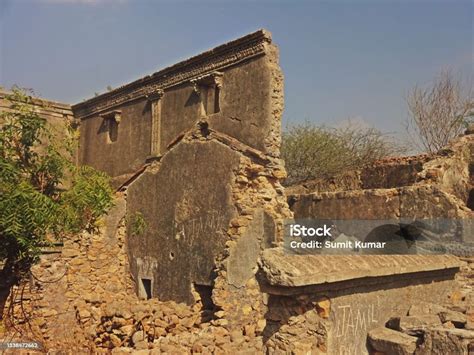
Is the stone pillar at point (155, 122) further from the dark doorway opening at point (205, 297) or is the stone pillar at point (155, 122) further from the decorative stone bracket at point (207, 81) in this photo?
the dark doorway opening at point (205, 297)

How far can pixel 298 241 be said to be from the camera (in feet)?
33.7

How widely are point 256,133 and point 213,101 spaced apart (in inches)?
77.5

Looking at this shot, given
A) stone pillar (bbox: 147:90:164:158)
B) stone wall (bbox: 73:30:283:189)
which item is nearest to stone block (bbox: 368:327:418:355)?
stone wall (bbox: 73:30:283:189)

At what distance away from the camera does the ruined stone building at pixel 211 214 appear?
23.2 feet

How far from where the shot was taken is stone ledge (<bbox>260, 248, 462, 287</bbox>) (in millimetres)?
4062

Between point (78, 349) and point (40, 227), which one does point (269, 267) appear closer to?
point (40, 227)

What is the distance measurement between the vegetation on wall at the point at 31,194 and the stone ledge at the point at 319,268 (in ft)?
9.92

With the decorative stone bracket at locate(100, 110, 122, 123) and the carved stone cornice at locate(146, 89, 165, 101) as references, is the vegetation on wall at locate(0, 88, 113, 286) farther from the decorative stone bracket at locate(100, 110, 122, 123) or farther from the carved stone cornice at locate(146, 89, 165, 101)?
the decorative stone bracket at locate(100, 110, 122, 123)

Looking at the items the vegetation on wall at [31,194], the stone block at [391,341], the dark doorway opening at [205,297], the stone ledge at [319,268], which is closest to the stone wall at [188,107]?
the dark doorway opening at [205,297]

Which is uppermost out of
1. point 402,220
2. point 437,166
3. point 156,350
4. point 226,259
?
point 437,166

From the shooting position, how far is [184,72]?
11984 millimetres

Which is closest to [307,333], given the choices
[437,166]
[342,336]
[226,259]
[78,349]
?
[342,336]

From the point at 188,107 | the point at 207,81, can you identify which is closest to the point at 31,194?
the point at 207,81

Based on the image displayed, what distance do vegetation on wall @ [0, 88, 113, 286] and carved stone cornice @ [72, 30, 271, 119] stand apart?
15.7 ft
